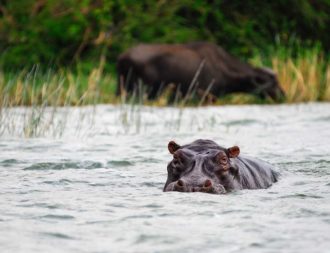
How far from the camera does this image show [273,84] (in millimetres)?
16828

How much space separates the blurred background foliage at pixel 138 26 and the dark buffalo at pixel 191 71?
354 cm

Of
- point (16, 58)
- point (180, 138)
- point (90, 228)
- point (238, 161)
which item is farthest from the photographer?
point (16, 58)

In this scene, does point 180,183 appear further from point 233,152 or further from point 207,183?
point 233,152

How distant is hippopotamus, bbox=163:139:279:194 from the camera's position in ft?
20.9

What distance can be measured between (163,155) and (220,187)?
10.4ft

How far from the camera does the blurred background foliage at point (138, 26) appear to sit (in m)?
21.8

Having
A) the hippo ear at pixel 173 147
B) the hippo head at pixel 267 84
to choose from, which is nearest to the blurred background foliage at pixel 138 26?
the hippo head at pixel 267 84

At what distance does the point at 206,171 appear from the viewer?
6574 mm

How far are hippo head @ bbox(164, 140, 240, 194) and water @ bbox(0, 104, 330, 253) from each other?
0.26ft

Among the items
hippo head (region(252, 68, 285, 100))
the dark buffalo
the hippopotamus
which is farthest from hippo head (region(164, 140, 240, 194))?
hippo head (region(252, 68, 285, 100))

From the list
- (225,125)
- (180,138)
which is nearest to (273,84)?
(225,125)

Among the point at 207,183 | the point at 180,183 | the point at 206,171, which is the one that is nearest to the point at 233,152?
the point at 206,171

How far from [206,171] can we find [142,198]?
47cm

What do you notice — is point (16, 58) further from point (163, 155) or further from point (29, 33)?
point (163, 155)
